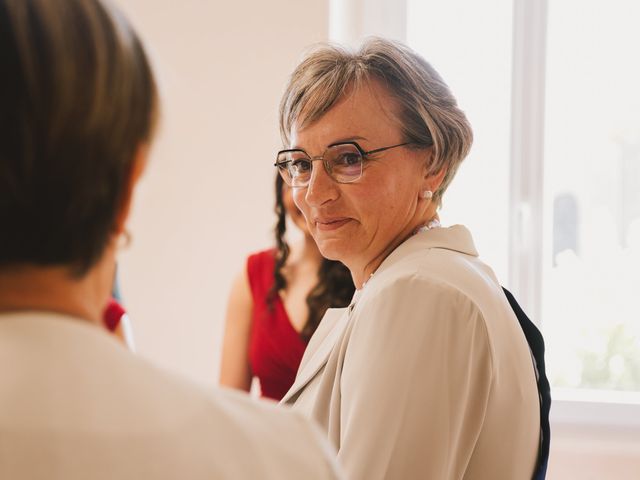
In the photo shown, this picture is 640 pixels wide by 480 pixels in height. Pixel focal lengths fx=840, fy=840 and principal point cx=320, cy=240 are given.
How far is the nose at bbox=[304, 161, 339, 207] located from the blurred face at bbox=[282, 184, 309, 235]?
114cm

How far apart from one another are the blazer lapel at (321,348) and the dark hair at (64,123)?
71 centimetres

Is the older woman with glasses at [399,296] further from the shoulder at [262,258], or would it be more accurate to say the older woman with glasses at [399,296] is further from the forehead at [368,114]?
the shoulder at [262,258]

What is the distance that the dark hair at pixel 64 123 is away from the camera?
574 mm

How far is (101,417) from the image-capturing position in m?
0.58

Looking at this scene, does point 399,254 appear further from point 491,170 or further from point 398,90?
point 491,170

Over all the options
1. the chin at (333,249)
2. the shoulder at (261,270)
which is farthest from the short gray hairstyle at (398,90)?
the shoulder at (261,270)

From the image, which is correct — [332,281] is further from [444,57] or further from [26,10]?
[26,10]

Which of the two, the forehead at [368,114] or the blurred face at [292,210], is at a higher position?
the forehead at [368,114]

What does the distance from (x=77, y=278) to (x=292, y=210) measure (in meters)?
2.09

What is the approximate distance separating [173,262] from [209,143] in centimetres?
48

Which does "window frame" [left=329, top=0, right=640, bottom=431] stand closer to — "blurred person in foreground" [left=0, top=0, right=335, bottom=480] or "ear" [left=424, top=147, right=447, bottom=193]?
"ear" [left=424, top=147, right=447, bottom=193]

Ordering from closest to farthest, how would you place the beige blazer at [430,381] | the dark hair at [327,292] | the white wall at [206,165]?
the beige blazer at [430,381], the dark hair at [327,292], the white wall at [206,165]

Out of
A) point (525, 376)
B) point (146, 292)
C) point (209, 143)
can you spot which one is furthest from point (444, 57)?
point (525, 376)

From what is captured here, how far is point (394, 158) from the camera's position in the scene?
4.83 ft
